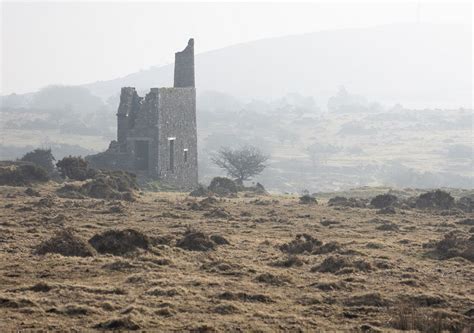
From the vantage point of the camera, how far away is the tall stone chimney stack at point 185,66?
56.8 meters

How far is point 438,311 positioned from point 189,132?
39683mm

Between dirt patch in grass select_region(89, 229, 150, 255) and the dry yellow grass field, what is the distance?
45 centimetres

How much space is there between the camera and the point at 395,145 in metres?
138

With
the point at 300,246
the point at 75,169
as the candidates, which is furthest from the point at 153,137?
the point at 300,246

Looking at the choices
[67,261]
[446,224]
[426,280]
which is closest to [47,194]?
[446,224]

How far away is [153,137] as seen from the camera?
5031 cm

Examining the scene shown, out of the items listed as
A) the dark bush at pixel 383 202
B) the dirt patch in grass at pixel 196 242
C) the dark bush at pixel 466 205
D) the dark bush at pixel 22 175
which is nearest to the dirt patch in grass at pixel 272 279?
the dirt patch in grass at pixel 196 242

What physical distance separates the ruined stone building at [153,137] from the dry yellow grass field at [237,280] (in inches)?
790

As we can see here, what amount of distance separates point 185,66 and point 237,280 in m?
39.0

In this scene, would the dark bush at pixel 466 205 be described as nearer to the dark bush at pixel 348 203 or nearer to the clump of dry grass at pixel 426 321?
the dark bush at pixel 348 203

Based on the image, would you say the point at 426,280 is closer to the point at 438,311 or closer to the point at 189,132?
the point at 438,311

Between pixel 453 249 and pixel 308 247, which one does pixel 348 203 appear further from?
pixel 453 249

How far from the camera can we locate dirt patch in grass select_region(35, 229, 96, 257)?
68.8 ft

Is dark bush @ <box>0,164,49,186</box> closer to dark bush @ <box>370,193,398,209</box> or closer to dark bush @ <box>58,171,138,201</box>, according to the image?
dark bush @ <box>58,171,138,201</box>
